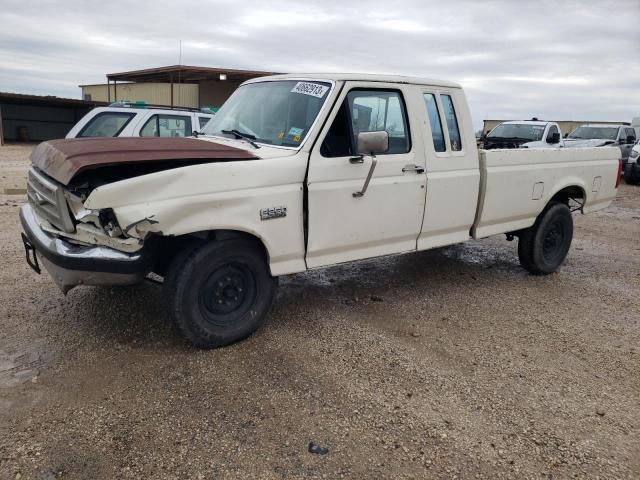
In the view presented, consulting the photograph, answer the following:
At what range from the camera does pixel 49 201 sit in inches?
140

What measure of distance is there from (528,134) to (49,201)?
479 inches

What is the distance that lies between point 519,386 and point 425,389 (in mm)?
675

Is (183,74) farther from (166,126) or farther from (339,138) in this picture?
(339,138)

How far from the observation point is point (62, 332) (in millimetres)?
4027

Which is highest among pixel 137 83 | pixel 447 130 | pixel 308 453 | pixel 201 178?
pixel 137 83

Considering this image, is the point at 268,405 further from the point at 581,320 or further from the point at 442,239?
the point at 581,320

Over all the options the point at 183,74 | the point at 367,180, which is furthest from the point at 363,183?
the point at 183,74

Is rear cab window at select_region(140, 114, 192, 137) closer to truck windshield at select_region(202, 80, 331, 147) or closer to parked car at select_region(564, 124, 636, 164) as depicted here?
truck windshield at select_region(202, 80, 331, 147)

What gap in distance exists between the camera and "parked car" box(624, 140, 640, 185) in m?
15.4

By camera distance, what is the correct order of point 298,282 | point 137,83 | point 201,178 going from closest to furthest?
point 201,178
point 298,282
point 137,83

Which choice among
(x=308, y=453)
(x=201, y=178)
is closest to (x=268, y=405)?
(x=308, y=453)

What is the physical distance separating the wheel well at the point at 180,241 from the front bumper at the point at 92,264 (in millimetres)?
199

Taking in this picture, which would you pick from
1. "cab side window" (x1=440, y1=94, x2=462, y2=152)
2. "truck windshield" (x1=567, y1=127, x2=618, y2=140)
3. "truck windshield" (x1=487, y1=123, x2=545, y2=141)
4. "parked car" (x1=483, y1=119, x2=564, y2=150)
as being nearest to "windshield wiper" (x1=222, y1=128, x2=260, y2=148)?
"cab side window" (x1=440, y1=94, x2=462, y2=152)

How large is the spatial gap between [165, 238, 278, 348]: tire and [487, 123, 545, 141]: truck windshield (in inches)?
430
